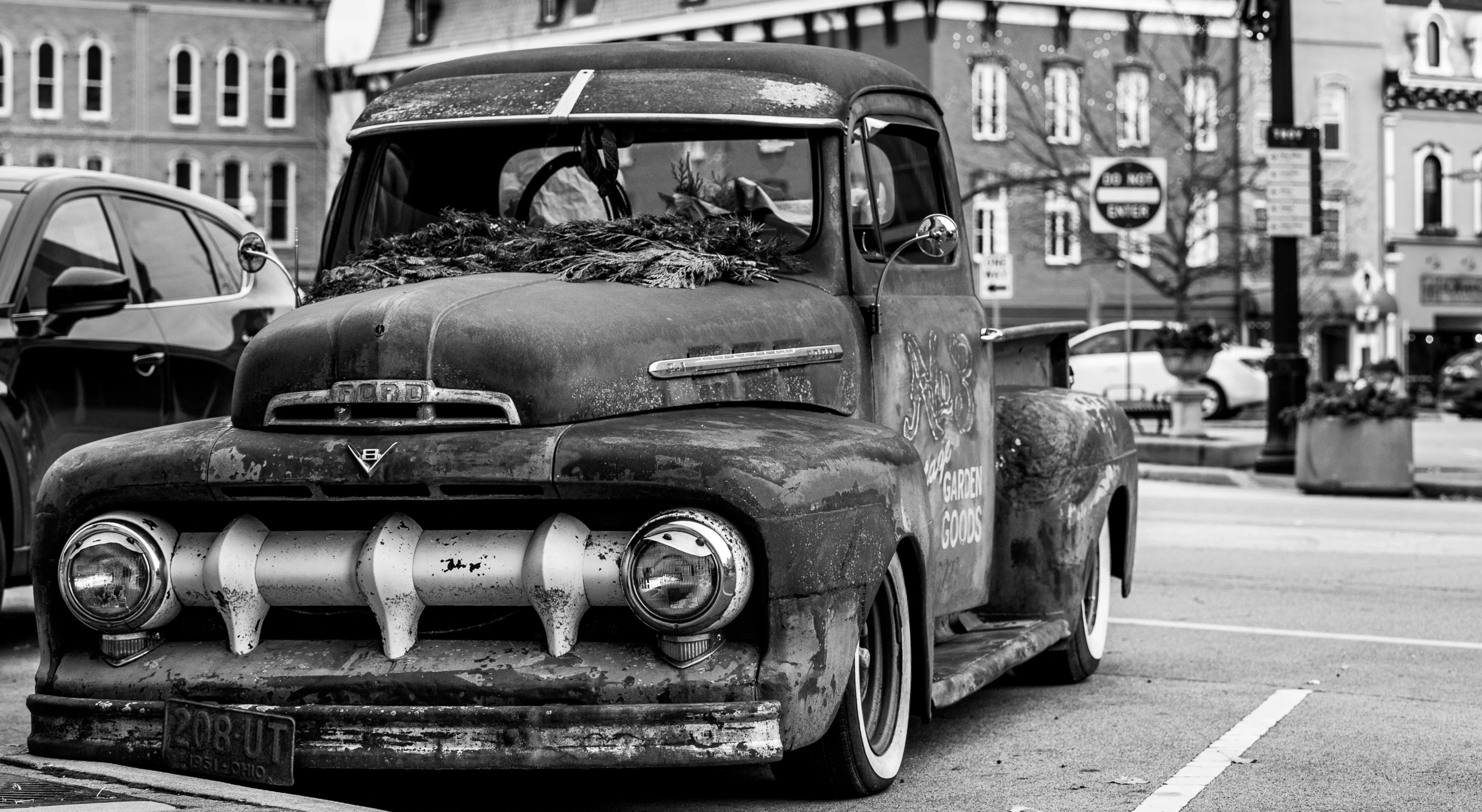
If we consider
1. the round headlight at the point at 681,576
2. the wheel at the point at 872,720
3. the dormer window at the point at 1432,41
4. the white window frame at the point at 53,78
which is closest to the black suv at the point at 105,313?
the wheel at the point at 872,720

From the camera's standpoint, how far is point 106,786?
4.41 meters

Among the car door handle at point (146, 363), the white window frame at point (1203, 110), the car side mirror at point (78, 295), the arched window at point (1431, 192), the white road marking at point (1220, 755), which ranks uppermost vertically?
the white window frame at point (1203, 110)

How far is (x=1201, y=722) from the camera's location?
648cm

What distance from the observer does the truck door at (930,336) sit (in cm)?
573

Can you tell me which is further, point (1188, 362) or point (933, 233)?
point (1188, 362)

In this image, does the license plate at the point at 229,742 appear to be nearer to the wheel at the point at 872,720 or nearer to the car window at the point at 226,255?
the wheel at the point at 872,720

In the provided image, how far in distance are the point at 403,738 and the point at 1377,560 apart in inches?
348

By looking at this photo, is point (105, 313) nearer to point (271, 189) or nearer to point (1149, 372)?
point (1149, 372)

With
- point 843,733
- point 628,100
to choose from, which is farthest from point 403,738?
point 628,100

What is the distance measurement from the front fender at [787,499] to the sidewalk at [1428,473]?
14850 mm

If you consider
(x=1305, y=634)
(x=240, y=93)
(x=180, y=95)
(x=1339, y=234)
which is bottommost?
(x=1305, y=634)

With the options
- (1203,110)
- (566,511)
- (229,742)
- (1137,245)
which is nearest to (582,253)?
(566,511)

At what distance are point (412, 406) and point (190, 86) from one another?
63.7 metres

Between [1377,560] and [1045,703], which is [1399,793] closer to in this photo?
[1045,703]
